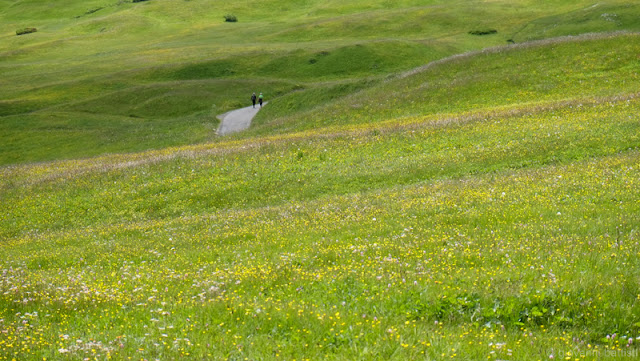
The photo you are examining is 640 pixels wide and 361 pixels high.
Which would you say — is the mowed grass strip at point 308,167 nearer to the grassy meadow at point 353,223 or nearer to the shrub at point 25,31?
the grassy meadow at point 353,223

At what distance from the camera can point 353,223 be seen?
54.8ft

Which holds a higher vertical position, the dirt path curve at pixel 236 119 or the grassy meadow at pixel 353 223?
the grassy meadow at pixel 353 223

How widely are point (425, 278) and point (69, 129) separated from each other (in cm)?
6483

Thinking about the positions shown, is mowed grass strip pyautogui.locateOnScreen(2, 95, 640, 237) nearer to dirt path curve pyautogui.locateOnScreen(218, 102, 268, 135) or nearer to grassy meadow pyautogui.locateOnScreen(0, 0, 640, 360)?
grassy meadow pyautogui.locateOnScreen(0, 0, 640, 360)

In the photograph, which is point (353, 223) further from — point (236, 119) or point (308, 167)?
point (236, 119)

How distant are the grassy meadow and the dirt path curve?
5.54 feet

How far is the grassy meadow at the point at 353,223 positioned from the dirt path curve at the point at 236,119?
1.69 meters

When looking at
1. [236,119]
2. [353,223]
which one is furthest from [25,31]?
[353,223]

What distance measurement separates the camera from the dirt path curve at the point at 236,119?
59369mm

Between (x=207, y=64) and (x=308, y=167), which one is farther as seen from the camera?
(x=207, y=64)

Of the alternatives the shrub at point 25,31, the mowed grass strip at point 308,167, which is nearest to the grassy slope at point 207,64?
the mowed grass strip at point 308,167

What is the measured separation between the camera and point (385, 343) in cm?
763

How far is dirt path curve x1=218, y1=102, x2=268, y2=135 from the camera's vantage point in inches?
2337

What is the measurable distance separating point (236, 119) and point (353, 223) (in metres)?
50.5
